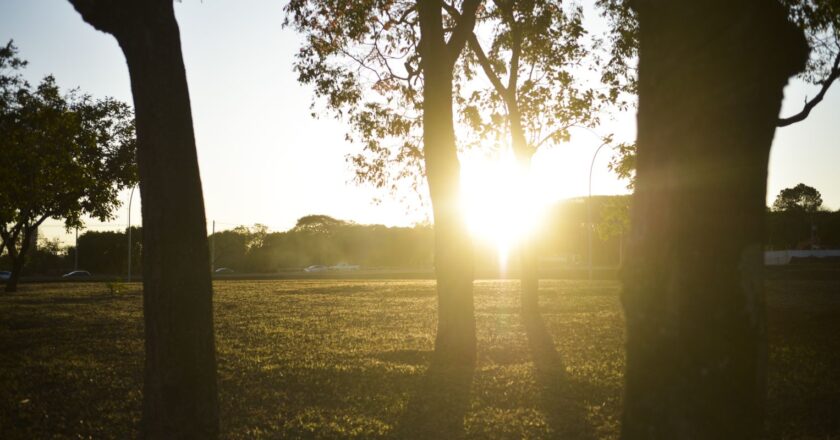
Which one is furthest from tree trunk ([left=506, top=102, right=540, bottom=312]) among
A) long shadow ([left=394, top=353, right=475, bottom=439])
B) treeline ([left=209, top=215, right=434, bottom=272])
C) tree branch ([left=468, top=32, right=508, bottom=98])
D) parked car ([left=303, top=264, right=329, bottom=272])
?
parked car ([left=303, top=264, right=329, bottom=272])

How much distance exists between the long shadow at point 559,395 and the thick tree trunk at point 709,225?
3338 mm

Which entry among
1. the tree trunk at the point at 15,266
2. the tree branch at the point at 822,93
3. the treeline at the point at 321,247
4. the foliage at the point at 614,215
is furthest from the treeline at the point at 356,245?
the tree branch at the point at 822,93

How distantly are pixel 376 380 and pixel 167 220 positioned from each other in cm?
533

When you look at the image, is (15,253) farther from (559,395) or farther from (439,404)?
(559,395)

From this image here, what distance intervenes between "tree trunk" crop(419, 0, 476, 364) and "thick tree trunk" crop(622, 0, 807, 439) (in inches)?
288

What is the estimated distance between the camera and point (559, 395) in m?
8.05

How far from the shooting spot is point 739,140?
3.05 metres

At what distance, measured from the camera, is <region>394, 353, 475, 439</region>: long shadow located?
638cm

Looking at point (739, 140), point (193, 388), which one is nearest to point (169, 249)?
point (193, 388)

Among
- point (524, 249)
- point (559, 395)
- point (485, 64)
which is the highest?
point (485, 64)

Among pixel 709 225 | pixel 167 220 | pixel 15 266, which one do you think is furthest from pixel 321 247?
pixel 709 225

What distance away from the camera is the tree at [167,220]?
448 cm

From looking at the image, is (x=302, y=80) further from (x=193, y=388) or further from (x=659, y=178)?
(x=659, y=178)

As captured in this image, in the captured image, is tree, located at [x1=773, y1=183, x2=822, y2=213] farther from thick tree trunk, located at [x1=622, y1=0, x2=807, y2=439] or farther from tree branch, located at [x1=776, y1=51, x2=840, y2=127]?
thick tree trunk, located at [x1=622, y1=0, x2=807, y2=439]
